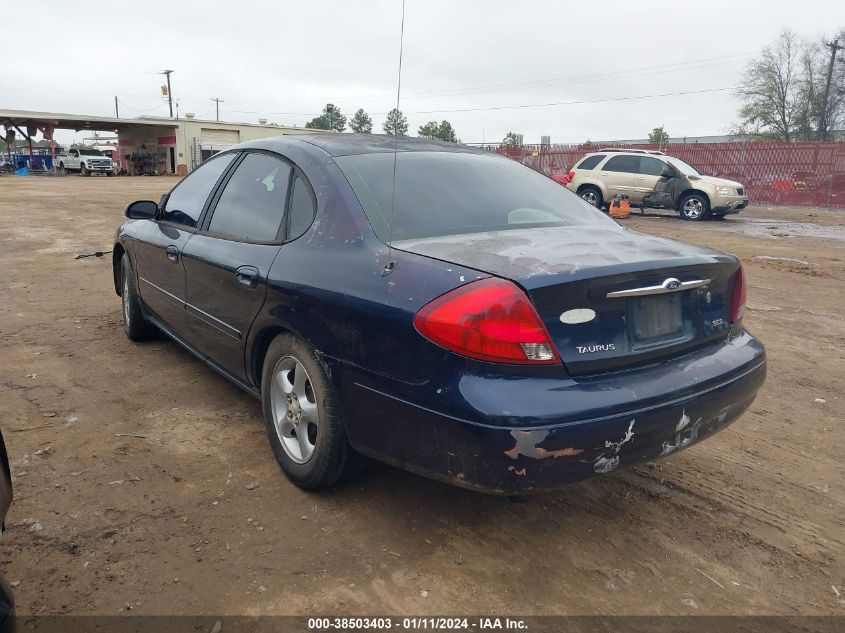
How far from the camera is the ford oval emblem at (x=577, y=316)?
2.26 metres

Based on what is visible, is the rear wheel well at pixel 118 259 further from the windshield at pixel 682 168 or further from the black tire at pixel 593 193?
the windshield at pixel 682 168

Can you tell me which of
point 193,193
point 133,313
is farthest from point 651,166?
point 193,193

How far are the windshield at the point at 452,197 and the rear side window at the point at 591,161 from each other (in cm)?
1472

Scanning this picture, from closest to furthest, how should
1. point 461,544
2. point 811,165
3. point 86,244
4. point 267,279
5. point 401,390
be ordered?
point 401,390 < point 461,544 < point 267,279 < point 86,244 < point 811,165

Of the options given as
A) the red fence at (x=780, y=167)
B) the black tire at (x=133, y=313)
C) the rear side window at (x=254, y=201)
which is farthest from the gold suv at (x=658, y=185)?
the rear side window at (x=254, y=201)

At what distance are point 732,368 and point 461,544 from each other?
1.28 m

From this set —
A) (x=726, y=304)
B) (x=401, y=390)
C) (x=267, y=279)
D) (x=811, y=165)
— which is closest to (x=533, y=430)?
(x=401, y=390)

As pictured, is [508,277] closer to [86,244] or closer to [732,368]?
[732,368]

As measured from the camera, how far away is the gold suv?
1644 centimetres

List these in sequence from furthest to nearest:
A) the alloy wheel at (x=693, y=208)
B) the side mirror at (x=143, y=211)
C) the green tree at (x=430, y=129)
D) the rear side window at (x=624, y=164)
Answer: the green tree at (x=430, y=129), the rear side window at (x=624, y=164), the alloy wheel at (x=693, y=208), the side mirror at (x=143, y=211)

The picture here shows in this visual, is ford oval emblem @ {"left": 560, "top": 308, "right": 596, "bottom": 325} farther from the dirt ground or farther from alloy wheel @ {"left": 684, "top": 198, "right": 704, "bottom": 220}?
alloy wheel @ {"left": 684, "top": 198, "right": 704, "bottom": 220}

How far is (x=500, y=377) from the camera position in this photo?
219 centimetres

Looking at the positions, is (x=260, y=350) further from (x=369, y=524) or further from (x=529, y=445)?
(x=529, y=445)

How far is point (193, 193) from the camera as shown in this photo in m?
4.16
